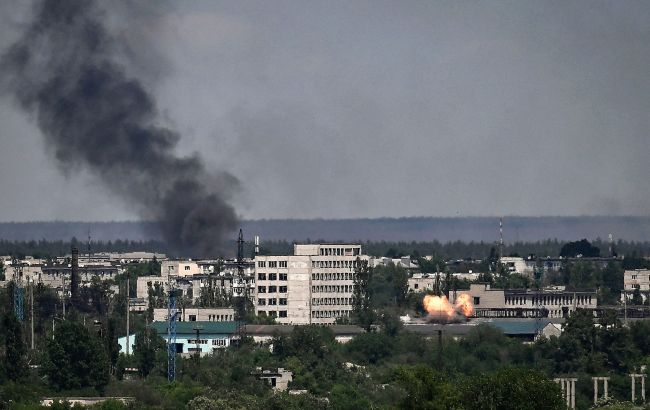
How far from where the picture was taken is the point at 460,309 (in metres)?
140

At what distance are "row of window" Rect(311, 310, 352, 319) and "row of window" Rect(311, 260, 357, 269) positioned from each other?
3.37 m

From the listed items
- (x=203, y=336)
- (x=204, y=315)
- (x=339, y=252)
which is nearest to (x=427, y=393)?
(x=203, y=336)

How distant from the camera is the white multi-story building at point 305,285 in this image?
147 metres

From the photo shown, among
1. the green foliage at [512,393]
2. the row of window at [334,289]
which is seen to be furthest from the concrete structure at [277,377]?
the row of window at [334,289]

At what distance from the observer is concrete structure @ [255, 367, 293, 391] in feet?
344

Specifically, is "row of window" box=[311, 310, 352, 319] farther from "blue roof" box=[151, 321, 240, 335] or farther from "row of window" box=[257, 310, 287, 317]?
"blue roof" box=[151, 321, 240, 335]

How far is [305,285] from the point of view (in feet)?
486

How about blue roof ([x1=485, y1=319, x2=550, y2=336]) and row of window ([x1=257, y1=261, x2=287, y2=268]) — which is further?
row of window ([x1=257, y1=261, x2=287, y2=268])

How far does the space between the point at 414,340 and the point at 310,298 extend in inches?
1047

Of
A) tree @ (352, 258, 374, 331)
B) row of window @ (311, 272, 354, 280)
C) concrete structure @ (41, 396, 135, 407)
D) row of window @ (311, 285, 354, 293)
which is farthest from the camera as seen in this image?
row of window @ (311, 272, 354, 280)

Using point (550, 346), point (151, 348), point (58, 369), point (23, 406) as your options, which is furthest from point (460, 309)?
point (23, 406)

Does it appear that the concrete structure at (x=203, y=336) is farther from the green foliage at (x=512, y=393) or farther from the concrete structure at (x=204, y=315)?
the green foliage at (x=512, y=393)

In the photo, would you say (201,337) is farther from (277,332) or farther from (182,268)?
(182,268)

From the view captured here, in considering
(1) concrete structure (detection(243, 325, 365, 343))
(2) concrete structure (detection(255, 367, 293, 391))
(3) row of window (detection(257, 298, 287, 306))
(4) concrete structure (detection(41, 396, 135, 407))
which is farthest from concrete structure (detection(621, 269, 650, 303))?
(4) concrete structure (detection(41, 396, 135, 407))
